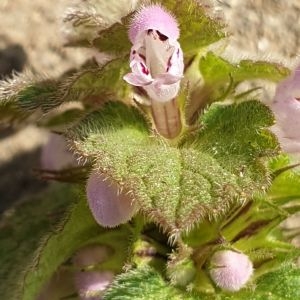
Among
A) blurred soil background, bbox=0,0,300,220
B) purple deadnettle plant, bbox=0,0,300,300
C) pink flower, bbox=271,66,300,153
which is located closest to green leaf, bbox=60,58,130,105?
purple deadnettle plant, bbox=0,0,300,300

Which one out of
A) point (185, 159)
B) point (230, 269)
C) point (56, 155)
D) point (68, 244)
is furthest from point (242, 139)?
point (56, 155)

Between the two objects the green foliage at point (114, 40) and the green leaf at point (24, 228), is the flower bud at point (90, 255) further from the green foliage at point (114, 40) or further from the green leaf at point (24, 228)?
the green foliage at point (114, 40)

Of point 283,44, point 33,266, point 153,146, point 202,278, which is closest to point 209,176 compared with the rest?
point 153,146

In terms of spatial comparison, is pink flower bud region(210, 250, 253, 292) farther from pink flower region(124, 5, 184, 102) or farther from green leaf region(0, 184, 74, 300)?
green leaf region(0, 184, 74, 300)

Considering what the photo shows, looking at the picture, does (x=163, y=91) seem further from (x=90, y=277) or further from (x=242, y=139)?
(x=90, y=277)

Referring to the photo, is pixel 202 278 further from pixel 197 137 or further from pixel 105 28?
pixel 105 28

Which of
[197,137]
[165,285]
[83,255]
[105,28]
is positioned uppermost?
[105,28]

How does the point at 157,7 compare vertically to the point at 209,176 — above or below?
above
